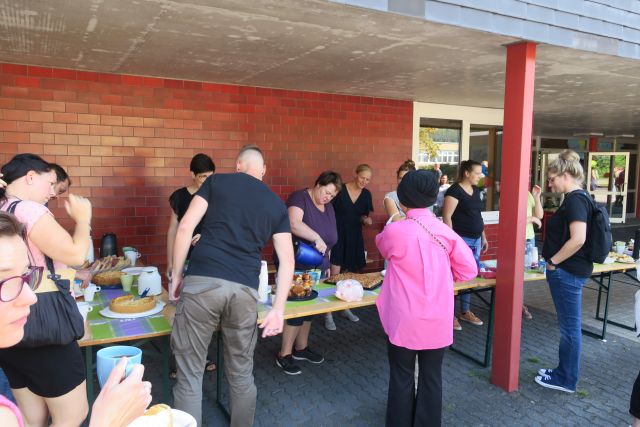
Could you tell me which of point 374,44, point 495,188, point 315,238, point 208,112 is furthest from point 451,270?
point 495,188

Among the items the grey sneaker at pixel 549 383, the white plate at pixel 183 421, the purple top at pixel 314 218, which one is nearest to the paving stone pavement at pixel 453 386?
the grey sneaker at pixel 549 383

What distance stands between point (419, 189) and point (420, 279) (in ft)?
1.60

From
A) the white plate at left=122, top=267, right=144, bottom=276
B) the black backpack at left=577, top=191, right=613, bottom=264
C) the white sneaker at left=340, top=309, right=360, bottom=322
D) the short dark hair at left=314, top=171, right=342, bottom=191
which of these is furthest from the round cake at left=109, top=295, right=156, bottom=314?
the black backpack at left=577, top=191, right=613, bottom=264

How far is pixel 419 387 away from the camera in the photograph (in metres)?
2.69

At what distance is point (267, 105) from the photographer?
547cm

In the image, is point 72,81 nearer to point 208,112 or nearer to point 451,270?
point 208,112

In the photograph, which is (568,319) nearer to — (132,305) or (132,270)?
(132,305)

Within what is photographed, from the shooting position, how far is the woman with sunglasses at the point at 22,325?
101 cm

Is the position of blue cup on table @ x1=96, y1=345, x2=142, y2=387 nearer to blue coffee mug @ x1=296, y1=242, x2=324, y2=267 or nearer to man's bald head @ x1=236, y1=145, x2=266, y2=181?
man's bald head @ x1=236, y1=145, x2=266, y2=181

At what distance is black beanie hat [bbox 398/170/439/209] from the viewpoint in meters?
2.52

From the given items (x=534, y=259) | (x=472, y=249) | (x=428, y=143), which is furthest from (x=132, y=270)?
(x=428, y=143)

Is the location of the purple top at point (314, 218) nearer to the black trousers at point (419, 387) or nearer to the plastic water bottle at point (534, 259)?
the black trousers at point (419, 387)

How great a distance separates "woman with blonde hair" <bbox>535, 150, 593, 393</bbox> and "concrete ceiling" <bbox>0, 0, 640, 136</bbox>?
0.96 metres

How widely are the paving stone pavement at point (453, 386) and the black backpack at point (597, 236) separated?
1.07 m
